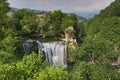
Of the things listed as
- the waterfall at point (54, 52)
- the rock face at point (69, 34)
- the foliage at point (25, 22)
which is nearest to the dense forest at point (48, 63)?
the foliage at point (25, 22)

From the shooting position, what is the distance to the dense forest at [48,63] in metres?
19.2

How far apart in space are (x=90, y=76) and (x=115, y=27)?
2666 cm

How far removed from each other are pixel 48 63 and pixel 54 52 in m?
22.1

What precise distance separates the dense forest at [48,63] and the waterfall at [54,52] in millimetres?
1272

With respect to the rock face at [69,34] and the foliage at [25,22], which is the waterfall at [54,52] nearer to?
the rock face at [69,34]

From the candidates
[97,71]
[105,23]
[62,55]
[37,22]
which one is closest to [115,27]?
[105,23]

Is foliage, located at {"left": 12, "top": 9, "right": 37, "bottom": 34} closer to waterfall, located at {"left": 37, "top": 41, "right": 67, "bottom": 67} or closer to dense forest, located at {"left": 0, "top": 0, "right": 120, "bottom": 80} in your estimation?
dense forest, located at {"left": 0, "top": 0, "right": 120, "bottom": 80}

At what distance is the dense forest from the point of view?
1917cm

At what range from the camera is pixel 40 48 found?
46625 mm

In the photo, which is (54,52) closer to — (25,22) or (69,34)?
(69,34)

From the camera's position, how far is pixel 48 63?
81.5 feet

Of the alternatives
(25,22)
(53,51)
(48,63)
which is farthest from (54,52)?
(48,63)

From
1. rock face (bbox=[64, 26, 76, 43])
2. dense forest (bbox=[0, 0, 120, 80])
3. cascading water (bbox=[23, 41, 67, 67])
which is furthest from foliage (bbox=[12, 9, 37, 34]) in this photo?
cascading water (bbox=[23, 41, 67, 67])

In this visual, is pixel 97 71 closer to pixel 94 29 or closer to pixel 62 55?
pixel 62 55
